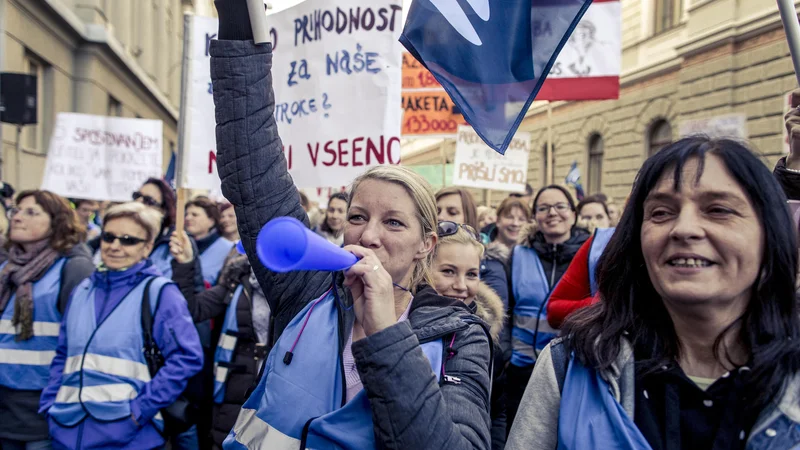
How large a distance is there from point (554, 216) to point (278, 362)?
3.06 m

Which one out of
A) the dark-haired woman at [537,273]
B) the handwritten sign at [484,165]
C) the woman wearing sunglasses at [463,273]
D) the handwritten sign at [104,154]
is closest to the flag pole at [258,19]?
the woman wearing sunglasses at [463,273]

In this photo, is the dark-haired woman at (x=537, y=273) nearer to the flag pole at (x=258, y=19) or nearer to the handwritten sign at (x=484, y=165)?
the flag pole at (x=258, y=19)

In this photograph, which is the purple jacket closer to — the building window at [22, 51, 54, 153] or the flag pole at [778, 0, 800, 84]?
the flag pole at [778, 0, 800, 84]

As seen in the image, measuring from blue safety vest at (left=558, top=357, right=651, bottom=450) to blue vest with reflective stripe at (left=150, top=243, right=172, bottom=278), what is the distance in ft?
11.8

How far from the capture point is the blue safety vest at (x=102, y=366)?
10.5 ft

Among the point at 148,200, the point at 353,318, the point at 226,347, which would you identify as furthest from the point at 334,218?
the point at 353,318

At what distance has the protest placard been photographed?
411cm

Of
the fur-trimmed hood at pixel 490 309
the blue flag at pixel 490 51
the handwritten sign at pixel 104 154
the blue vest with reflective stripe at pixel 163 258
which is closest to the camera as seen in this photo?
the blue flag at pixel 490 51

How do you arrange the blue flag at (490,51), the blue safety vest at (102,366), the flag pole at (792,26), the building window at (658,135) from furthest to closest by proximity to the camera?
the building window at (658,135) → the blue safety vest at (102,366) → the blue flag at (490,51) → the flag pole at (792,26)

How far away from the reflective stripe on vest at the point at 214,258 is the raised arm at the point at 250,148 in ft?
12.4

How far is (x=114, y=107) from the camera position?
18.1 m

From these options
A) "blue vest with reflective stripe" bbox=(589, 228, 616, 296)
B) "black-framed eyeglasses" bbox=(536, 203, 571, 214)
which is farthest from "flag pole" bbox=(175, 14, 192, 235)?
"blue vest with reflective stripe" bbox=(589, 228, 616, 296)

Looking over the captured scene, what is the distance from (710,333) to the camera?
1.51 m

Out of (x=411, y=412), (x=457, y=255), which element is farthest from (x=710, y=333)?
(x=457, y=255)
